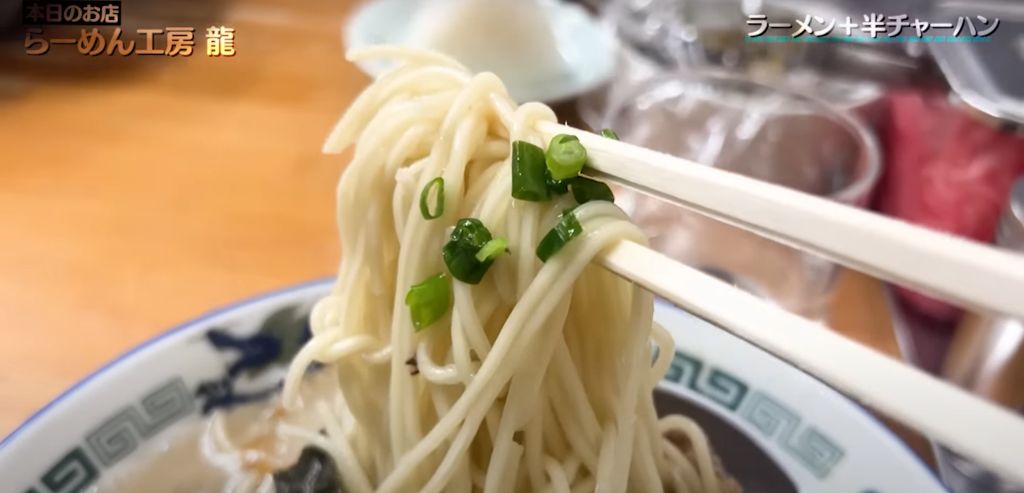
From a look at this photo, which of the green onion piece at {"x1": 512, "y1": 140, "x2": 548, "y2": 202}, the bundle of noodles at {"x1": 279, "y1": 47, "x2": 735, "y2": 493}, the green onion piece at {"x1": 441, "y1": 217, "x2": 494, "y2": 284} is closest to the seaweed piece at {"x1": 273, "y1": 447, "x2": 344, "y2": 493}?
the bundle of noodles at {"x1": 279, "y1": 47, "x2": 735, "y2": 493}

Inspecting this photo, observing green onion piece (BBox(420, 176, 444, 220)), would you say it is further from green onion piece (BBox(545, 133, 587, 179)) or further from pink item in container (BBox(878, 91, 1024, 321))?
pink item in container (BBox(878, 91, 1024, 321))

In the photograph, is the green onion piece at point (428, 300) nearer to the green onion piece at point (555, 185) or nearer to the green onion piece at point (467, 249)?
the green onion piece at point (467, 249)

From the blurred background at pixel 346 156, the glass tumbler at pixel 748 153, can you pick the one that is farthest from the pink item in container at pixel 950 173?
the glass tumbler at pixel 748 153

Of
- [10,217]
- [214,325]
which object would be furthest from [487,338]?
[10,217]

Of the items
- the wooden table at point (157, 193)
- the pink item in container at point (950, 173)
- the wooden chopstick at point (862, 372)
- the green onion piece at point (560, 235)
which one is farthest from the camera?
the pink item in container at point (950, 173)

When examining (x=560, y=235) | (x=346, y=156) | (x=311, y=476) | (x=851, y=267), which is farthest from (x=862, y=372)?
(x=346, y=156)

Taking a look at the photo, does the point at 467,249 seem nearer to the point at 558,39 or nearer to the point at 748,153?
the point at 748,153
